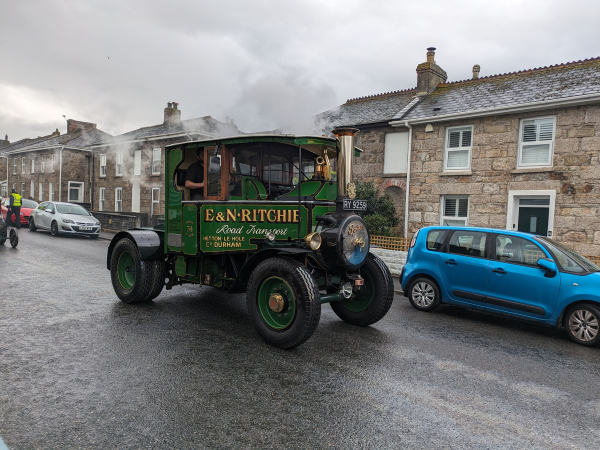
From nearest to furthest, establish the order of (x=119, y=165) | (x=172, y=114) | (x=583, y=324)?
(x=583, y=324)
(x=172, y=114)
(x=119, y=165)

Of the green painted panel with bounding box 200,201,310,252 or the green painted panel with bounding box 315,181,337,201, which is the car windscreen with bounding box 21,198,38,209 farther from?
the green painted panel with bounding box 315,181,337,201

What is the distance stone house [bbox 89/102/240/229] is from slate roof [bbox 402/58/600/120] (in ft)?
35.1

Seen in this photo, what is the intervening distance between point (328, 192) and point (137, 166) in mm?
24249

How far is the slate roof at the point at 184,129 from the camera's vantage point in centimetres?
2121

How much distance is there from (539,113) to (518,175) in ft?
6.14

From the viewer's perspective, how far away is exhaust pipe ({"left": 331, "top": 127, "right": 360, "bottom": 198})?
17.5 feet

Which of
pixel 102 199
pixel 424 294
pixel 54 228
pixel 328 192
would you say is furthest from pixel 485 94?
pixel 102 199

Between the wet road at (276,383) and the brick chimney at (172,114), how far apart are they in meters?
22.1

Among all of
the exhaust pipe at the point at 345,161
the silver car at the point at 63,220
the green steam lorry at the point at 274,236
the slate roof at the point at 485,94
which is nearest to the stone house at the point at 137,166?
the silver car at the point at 63,220

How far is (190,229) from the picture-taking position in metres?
6.21

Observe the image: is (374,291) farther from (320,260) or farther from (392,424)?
(392,424)

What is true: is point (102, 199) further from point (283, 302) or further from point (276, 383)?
point (276, 383)

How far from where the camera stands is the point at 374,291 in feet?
19.9

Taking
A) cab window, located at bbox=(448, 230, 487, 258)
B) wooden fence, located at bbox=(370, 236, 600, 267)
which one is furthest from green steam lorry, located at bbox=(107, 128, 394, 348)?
wooden fence, located at bbox=(370, 236, 600, 267)
